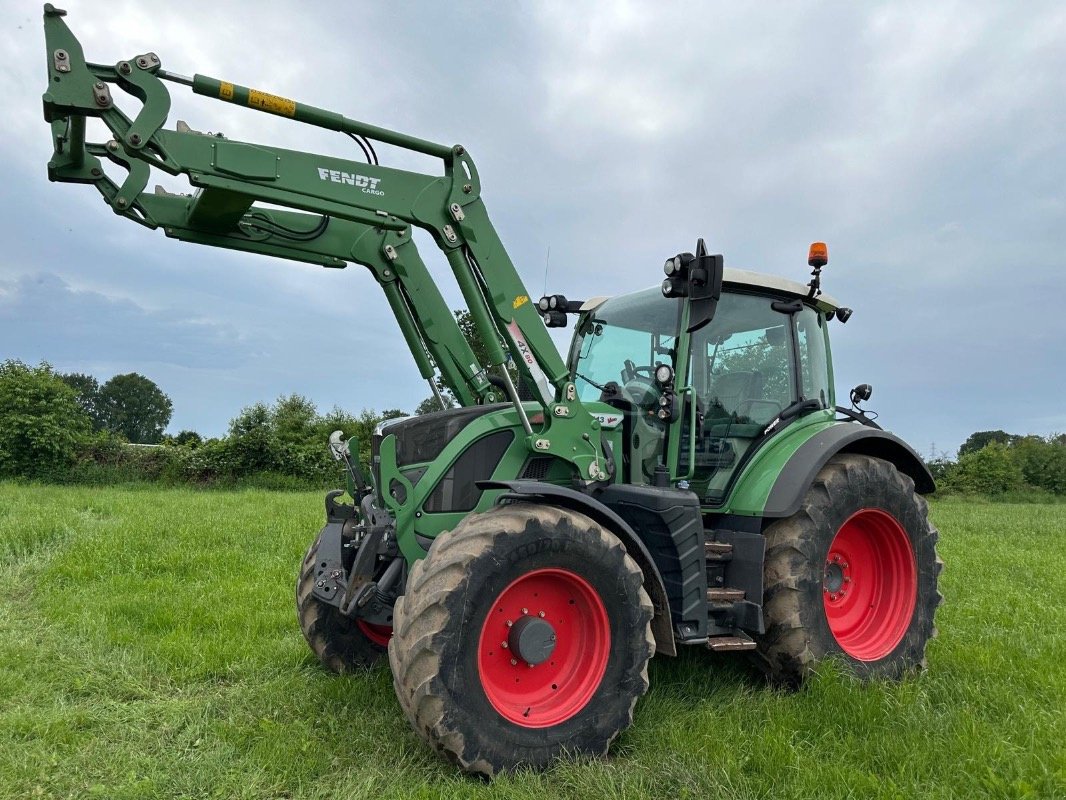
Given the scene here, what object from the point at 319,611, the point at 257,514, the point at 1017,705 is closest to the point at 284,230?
the point at 319,611

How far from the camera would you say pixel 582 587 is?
3832mm

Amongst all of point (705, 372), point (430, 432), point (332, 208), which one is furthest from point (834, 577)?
point (332, 208)

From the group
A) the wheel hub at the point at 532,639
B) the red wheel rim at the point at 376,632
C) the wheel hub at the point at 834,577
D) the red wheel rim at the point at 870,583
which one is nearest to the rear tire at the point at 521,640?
the wheel hub at the point at 532,639

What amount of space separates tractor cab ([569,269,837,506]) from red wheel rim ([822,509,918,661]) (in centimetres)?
90

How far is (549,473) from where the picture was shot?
4.49 m

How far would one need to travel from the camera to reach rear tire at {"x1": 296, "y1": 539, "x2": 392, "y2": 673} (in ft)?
16.2

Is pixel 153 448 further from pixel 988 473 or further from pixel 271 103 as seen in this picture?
pixel 988 473

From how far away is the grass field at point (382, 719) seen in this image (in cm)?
343

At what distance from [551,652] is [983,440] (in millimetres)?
47051

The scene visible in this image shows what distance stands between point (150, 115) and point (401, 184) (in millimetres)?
1216

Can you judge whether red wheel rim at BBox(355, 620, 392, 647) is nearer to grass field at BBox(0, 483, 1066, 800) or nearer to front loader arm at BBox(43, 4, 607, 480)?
grass field at BBox(0, 483, 1066, 800)

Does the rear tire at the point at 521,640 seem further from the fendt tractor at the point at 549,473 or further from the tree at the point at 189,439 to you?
the tree at the point at 189,439

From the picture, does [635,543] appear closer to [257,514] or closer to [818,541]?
[818,541]

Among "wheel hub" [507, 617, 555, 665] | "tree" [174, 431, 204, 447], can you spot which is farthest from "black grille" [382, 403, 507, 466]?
"tree" [174, 431, 204, 447]
